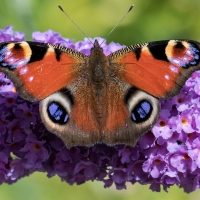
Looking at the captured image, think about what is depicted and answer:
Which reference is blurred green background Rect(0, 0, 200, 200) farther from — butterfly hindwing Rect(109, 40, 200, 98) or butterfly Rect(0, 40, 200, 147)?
butterfly hindwing Rect(109, 40, 200, 98)

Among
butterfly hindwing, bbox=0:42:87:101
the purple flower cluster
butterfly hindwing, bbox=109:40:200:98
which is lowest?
the purple flower cluster

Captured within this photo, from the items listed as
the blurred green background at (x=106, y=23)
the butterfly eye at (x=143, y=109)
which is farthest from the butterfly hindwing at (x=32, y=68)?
the blurred green background at (x=106, y=23)

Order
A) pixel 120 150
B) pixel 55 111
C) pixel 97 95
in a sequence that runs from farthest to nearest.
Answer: pixel 120 150, pixel 97 95, pixel 55 111

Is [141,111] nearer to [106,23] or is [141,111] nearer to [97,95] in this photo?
[97,95]

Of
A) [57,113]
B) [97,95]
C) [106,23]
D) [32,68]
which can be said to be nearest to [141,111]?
[97,95]

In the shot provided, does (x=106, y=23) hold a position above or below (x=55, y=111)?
above

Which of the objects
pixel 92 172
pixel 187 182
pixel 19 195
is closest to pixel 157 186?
pixel 187 182

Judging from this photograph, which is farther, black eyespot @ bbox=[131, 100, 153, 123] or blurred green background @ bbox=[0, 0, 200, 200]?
blurred green background @ bbox=[0, 0, 200, 200]

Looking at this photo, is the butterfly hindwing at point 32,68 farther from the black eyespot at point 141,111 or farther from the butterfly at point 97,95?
the black eyespot at point 141,111

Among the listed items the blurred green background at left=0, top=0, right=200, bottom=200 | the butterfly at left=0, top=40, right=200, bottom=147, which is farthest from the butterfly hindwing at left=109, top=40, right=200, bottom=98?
the blurred green background at left=0, top=0, right=200, bottom=200
